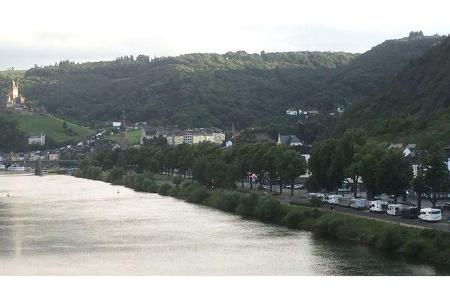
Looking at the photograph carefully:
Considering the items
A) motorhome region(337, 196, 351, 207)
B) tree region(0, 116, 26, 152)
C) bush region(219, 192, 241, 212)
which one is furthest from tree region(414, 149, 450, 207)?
tree region(0, 116, 26, 152)

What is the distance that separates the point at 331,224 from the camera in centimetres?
2370

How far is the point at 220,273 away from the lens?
17.6 metres

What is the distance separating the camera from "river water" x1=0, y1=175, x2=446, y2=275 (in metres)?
18.2

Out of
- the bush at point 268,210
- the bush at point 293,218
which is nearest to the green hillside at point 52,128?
the bush at point 268,210

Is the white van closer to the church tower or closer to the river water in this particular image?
the river water

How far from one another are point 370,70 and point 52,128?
1571 inches

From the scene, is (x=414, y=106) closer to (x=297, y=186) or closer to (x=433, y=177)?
(x=297, y=186)

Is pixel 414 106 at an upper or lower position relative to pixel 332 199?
upper

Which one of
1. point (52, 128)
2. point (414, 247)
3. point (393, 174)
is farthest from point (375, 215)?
point (52, 128)

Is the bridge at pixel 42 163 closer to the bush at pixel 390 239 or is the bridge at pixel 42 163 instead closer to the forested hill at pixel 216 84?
the forested hill at pixel 216 84

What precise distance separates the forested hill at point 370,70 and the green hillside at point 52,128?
27.8 m

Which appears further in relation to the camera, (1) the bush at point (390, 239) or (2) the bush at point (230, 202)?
(2) the bush at point (230, 202)

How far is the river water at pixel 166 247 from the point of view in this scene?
59.7ft
